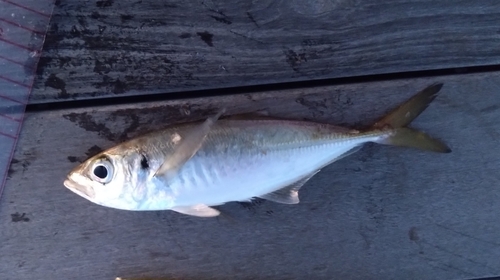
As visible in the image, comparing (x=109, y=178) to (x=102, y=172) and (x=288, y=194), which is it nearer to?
(x=102, y=172)

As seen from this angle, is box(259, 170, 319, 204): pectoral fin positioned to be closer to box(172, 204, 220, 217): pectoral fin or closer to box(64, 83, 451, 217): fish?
box(64, 83, 451, 217): fish

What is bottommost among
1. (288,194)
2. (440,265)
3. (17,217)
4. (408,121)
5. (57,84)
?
(17,217)

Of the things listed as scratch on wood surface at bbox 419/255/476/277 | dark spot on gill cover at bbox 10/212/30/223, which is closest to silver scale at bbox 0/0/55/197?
dark spot on gill cover at bbox 10/212/30/223

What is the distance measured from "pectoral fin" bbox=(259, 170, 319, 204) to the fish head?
0.34 m

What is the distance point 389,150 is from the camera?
130cm

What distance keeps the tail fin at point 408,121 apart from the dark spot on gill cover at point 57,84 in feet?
2.60

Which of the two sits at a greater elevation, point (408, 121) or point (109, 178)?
point (408, 121)

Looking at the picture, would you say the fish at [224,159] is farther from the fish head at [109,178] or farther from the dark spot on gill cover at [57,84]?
the dark spot on gill cover at [57,84]

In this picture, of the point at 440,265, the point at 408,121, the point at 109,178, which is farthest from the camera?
the point at 440,265

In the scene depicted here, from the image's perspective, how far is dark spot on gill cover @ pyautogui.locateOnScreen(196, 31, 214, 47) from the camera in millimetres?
1234

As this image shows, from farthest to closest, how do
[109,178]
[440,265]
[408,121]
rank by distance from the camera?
[440,265]
[408,121]
[109,178]

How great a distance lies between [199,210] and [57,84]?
483 millimetres

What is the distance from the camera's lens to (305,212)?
131 centimetres

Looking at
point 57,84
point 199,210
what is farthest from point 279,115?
point 57,84
